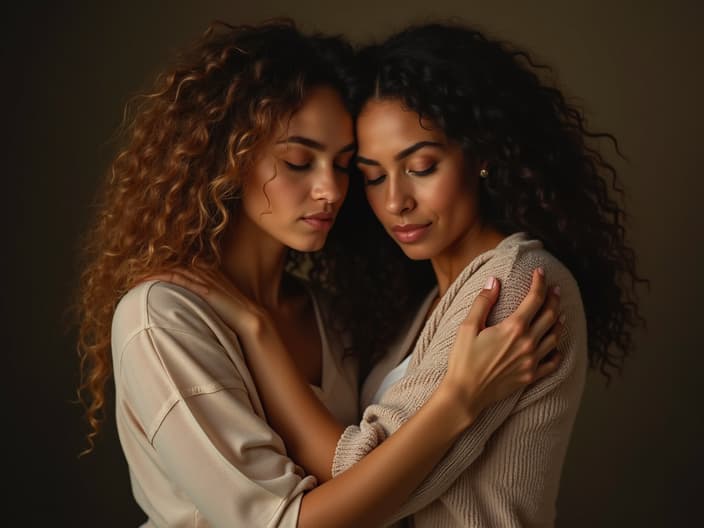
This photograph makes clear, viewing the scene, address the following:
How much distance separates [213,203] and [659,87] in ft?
5.10

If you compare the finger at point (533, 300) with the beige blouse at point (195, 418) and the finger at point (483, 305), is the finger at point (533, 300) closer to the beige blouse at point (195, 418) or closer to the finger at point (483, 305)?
the finger at point (483, 305)

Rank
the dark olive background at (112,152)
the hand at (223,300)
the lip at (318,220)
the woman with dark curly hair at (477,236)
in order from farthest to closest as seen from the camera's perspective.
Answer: the dark olive background at (112,152) < the lip at (318,220) < the hand at (223,300) < the woman with dark curly hair at (477,236)

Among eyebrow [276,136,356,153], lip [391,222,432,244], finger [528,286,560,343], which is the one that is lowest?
finger [528,286,560,343]

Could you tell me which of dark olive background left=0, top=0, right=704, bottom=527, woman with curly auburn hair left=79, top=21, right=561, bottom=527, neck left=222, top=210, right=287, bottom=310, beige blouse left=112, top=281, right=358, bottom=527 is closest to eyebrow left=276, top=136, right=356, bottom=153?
woman with curly auburn hair left=79, top=21, right=561, bottom=527

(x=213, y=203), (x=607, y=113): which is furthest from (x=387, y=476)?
(x=607, y=113)

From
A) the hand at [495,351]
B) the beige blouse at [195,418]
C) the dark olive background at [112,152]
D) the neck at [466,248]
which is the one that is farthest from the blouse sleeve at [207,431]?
the dark olive background at [112,152]

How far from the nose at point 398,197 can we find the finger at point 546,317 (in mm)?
380

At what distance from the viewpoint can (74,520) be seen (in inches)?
109

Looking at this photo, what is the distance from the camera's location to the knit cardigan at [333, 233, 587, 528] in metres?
1.67

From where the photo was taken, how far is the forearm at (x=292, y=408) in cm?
175

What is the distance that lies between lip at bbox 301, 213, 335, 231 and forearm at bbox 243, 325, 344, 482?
275 millimetres

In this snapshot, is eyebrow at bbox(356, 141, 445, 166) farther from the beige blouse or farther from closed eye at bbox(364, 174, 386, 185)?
the beige blouse

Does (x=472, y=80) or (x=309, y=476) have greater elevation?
(x=472, y=80)

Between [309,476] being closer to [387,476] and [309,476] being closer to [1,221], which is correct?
[387,476]
